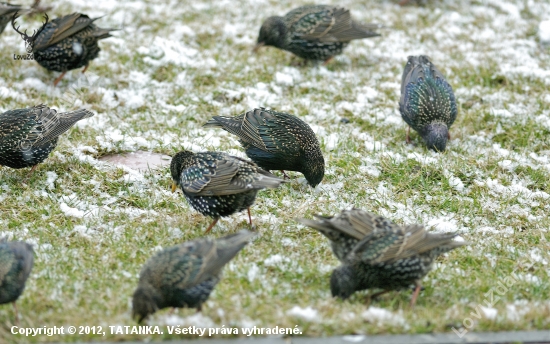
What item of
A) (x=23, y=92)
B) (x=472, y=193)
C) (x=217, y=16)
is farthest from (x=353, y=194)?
(x=217, y=16)

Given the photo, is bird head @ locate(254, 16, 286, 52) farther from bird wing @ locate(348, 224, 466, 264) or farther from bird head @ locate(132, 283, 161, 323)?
bird head @ locate(132, 283, 161, 323)

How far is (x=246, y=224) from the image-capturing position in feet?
18.2

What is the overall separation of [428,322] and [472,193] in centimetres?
226

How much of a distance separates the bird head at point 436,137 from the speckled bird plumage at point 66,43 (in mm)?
3705

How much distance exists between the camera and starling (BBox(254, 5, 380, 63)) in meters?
8.43

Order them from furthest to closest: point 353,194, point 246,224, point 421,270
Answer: point 353,194 → point 246,224 → point 421,270

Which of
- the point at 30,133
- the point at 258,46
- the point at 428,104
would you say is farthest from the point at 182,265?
the point at 258,46

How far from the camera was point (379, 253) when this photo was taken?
447 centimetres

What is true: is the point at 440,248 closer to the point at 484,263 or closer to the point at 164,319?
the point at 484,263

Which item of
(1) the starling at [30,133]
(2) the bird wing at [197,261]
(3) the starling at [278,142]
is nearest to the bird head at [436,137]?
(3) the starling at [278,142]

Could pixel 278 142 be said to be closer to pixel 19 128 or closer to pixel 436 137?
pixel 436 137

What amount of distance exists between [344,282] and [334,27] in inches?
191

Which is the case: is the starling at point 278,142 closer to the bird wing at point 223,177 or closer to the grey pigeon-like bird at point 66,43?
the bird wing at point 223,177

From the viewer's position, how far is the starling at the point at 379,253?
14.6 feet
